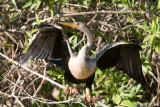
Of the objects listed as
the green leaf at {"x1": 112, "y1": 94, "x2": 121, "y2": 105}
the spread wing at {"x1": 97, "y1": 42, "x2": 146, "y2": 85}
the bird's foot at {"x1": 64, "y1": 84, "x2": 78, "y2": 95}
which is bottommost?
the green leaf at {"x1": 112, "y1": 94, "x2": 121, "y2": 105}

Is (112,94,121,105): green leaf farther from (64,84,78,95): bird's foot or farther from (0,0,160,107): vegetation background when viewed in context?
(64,84,78,95): bird's foot

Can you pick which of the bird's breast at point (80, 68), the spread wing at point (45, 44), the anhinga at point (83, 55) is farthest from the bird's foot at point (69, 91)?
the spread wing at point (45, 44)

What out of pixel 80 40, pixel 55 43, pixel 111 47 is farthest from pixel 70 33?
pixel 111 47

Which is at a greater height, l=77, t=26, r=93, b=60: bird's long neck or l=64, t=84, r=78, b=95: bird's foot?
l=77, t=26, r=93, b=60: bird's long neck

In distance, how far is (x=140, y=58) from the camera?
11.6 ft

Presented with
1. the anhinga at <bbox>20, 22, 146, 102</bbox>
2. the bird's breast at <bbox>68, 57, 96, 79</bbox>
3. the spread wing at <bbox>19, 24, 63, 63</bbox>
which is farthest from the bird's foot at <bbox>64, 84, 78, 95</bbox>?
the spread wing at <bbox>19, 24, 63, 63</bbox>

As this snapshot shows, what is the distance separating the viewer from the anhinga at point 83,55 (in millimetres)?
3121

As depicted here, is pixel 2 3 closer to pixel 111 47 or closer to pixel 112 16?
pixel 112 16

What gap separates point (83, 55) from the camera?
3076 mm

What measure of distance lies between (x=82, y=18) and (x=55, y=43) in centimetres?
61

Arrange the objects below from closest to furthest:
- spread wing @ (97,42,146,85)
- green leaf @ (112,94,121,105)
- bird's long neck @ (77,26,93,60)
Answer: bird's long neck @ (77,26,93,60), green leaf @ (112,94,121,105), spread wing @ (97,42,146,85)

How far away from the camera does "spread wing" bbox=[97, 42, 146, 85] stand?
3510 mm

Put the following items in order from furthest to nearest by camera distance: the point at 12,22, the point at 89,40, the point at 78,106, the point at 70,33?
the point at 12,22 < the point at 70,33 < the point at 78,106 < the point at 89,40

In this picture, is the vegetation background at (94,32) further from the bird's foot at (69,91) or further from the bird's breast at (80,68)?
the bird's breast at (80,68)
